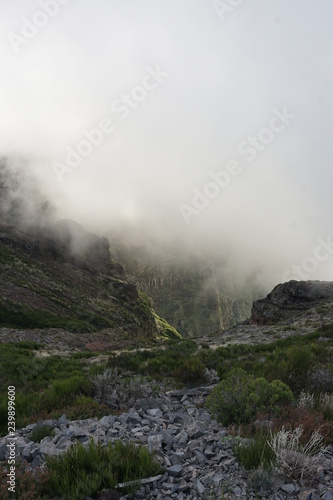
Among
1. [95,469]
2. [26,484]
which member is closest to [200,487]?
[95,469]

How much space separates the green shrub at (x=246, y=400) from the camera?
577 cm

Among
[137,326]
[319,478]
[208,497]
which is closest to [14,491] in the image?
[208,497]

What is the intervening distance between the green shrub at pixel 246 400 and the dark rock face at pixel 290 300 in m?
43.4

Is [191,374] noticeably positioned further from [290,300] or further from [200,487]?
[290,300]

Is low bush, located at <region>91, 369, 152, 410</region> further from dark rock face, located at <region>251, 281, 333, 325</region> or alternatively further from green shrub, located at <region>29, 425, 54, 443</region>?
dark rock face, located at <region>251, 281, 333, 325</region>

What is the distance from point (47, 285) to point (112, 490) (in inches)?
3407

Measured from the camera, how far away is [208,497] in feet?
12.0

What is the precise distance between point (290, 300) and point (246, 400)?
162 ft

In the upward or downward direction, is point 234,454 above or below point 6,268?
below

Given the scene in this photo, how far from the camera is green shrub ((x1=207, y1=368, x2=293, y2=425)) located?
5.77m

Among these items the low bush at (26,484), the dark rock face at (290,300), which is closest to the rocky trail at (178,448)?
the low bush at (26,484)

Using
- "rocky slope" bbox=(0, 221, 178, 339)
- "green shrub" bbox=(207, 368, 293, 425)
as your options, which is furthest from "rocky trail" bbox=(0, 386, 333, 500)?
"rocky slope" bbox=(0, 221, 178, 339)

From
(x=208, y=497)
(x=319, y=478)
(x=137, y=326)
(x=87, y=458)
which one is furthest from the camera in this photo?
(x=137, y=326)

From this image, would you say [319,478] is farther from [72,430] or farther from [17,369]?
[17,369]
